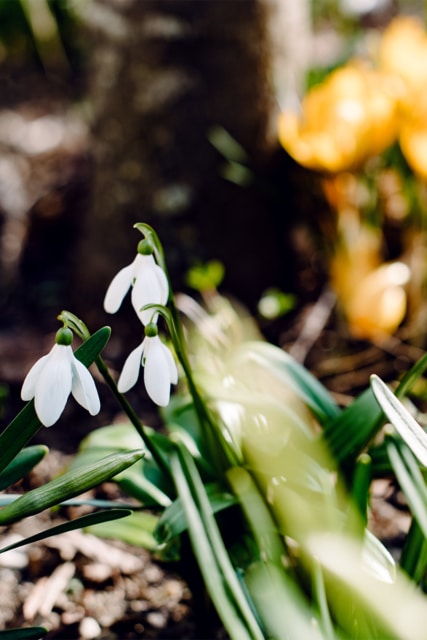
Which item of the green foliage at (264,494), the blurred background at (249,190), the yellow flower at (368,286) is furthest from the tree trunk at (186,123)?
the green foliage at (264,494)

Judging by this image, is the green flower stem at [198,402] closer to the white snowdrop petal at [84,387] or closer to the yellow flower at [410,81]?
the white snowdrop petal at [84,387]

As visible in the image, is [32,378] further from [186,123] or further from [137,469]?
[186,123]

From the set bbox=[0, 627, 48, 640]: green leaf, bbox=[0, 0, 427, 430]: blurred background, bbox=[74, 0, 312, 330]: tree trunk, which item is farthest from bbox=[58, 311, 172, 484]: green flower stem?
bbox=[74, 0, 312, 330]: tree trunk

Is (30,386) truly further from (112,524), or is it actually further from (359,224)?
(359,224)

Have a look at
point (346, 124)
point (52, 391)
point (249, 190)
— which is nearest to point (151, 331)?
point (52, 391)

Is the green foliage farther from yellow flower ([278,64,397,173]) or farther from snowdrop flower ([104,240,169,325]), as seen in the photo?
yellow flower ([278,64,397,173])

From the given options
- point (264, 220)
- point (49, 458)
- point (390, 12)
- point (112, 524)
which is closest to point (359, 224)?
point (264, 220)

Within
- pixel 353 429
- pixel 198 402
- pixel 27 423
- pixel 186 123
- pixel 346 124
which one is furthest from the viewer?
pixel 186 123
